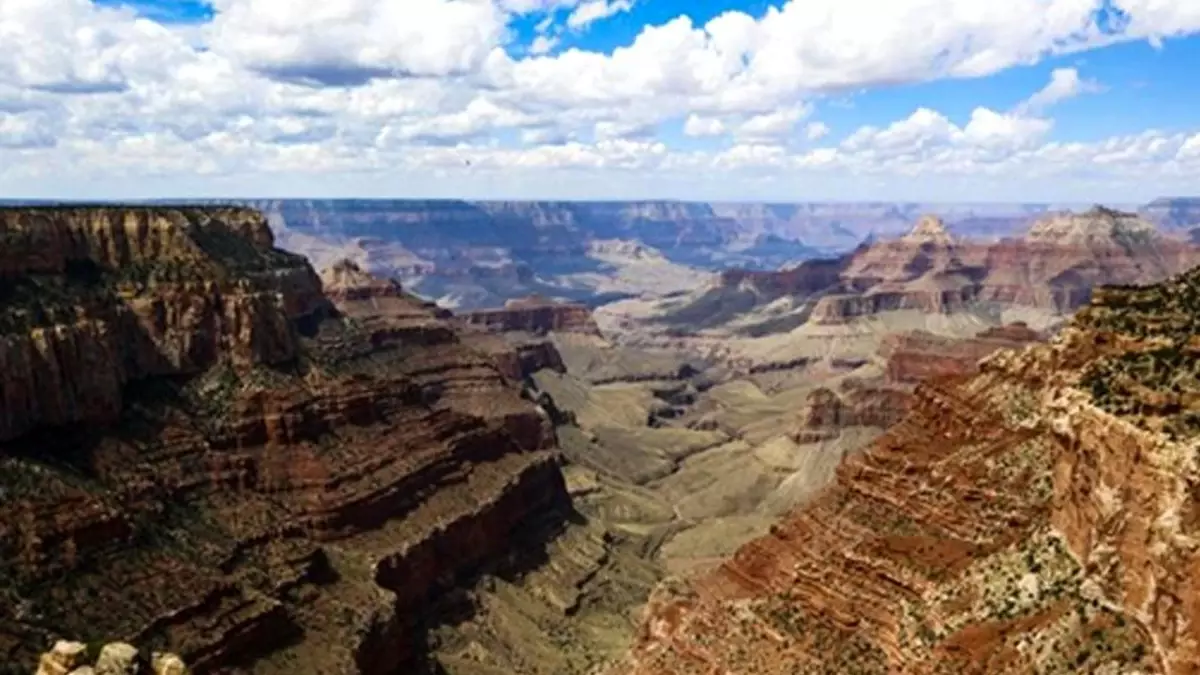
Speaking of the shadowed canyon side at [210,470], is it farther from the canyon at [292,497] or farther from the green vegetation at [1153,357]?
the green vegetation at [1153,357]

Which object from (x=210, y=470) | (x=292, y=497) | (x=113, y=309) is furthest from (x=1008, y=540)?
(x=113, y=309)

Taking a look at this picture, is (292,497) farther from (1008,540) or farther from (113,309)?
(1008,540)

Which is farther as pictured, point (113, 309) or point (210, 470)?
point (113, 309)

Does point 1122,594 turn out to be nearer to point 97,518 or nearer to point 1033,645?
point 1033,645

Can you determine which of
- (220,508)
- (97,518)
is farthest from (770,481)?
(97,518)

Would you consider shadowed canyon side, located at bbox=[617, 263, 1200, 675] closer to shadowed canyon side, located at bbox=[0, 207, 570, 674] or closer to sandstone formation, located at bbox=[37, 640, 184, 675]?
shadowed canyon side, located at bbox=[0, 207, 570, 674]

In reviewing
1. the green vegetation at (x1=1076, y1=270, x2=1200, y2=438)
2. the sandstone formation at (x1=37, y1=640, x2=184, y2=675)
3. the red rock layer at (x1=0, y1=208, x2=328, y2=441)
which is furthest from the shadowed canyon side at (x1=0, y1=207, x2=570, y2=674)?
the green vegetation at (x1=1076, y1=270, x2=1200, y2=438)
